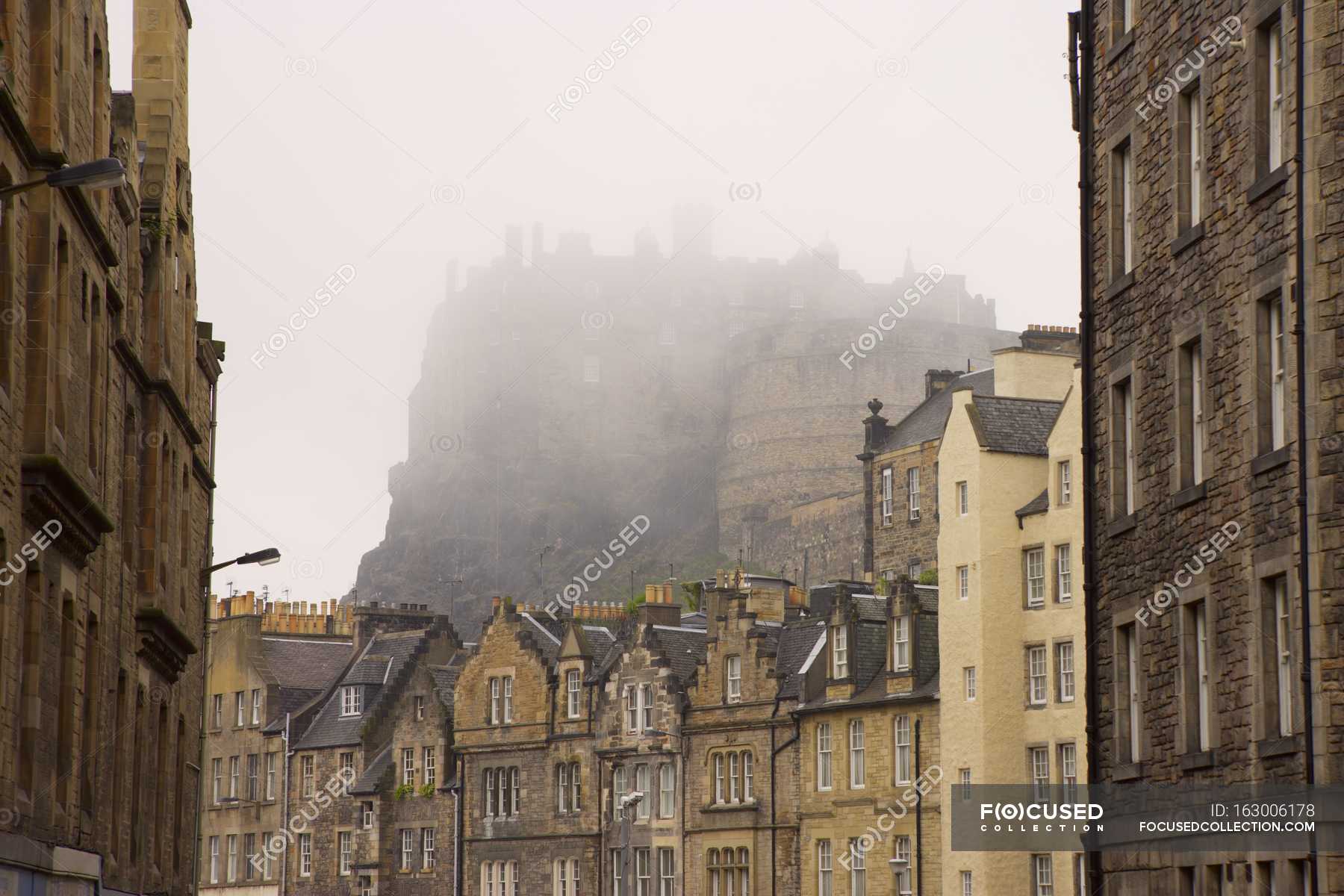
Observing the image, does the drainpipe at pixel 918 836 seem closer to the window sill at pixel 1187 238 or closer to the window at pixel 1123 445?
the window at pixel 1123 445

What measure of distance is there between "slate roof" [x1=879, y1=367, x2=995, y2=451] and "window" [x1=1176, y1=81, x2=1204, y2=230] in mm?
53015

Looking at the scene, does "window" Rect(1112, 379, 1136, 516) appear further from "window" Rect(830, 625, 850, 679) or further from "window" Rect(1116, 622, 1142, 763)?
"window" Rect(830, 625, 850, 679)

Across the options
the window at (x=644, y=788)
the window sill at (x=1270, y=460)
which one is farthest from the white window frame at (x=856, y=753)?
the window sill at (x=1270, y=460)

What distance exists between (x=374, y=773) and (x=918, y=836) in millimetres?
27656

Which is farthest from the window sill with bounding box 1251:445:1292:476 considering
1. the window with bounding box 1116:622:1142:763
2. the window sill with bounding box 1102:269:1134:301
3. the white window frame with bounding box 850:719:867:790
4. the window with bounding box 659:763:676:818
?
the window with bounding box 659:763:676:818

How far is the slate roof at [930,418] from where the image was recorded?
81.8 m

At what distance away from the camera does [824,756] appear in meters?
62.7

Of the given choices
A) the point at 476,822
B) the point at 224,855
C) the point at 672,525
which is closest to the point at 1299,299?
the point at 476,822

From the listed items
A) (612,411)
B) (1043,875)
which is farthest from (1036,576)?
(612,411)

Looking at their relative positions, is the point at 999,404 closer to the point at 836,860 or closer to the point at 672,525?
the point at 836,860

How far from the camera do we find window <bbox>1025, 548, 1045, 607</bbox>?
56.6 m

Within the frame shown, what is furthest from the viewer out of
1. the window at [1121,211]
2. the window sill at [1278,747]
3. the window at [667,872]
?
the window at [667,872]

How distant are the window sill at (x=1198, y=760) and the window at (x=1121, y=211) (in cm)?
683

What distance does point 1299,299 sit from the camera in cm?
2203
